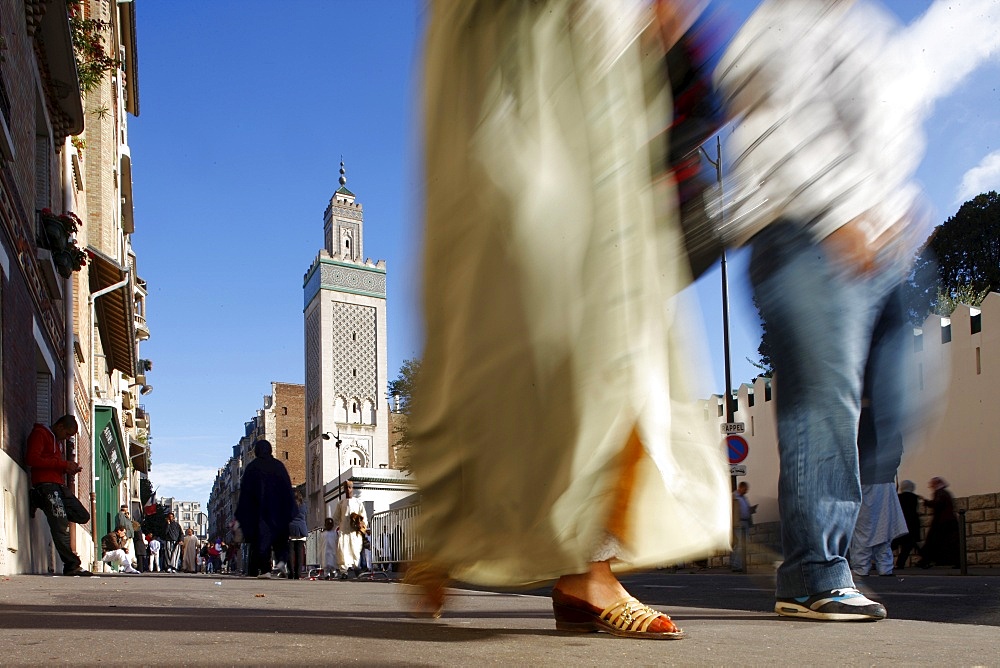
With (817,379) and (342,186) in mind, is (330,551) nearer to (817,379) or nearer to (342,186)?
(817,379)

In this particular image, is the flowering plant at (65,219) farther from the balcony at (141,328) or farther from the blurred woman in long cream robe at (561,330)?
the balcony at (141,328)

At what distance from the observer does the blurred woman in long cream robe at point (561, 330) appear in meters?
2.04

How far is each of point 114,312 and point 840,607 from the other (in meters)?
22.6

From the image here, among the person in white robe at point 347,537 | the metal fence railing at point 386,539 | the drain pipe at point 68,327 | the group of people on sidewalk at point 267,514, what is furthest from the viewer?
the metal fence railing at point 386,539

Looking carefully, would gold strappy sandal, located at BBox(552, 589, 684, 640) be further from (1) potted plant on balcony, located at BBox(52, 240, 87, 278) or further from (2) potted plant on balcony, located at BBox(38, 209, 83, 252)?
(1) potted plant on balcony, located at BBox(52, 240, 87, 278)

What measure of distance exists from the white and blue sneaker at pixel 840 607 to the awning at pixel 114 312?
1805 cm

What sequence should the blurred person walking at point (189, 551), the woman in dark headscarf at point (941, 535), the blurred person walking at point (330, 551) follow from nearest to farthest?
1. the woman in dark headscarf at point (941, 535)
2. the blurred person walking at point (330, 551)
3. the blurred person walking at point (189, 551)

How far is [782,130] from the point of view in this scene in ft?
8.16

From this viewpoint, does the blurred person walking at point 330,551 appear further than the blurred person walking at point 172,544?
No

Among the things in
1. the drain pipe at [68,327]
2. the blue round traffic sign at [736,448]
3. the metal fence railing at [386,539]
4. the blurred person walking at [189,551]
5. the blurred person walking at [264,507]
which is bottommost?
the blurred person walking at [189,551]

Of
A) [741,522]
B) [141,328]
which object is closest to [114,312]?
[141,328]

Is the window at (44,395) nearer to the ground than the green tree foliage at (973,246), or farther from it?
nearer to the ground

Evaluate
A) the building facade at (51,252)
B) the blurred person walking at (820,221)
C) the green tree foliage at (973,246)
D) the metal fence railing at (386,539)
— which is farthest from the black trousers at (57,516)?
the green tree foliage at (973,246)

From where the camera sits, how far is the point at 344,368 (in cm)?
8981
